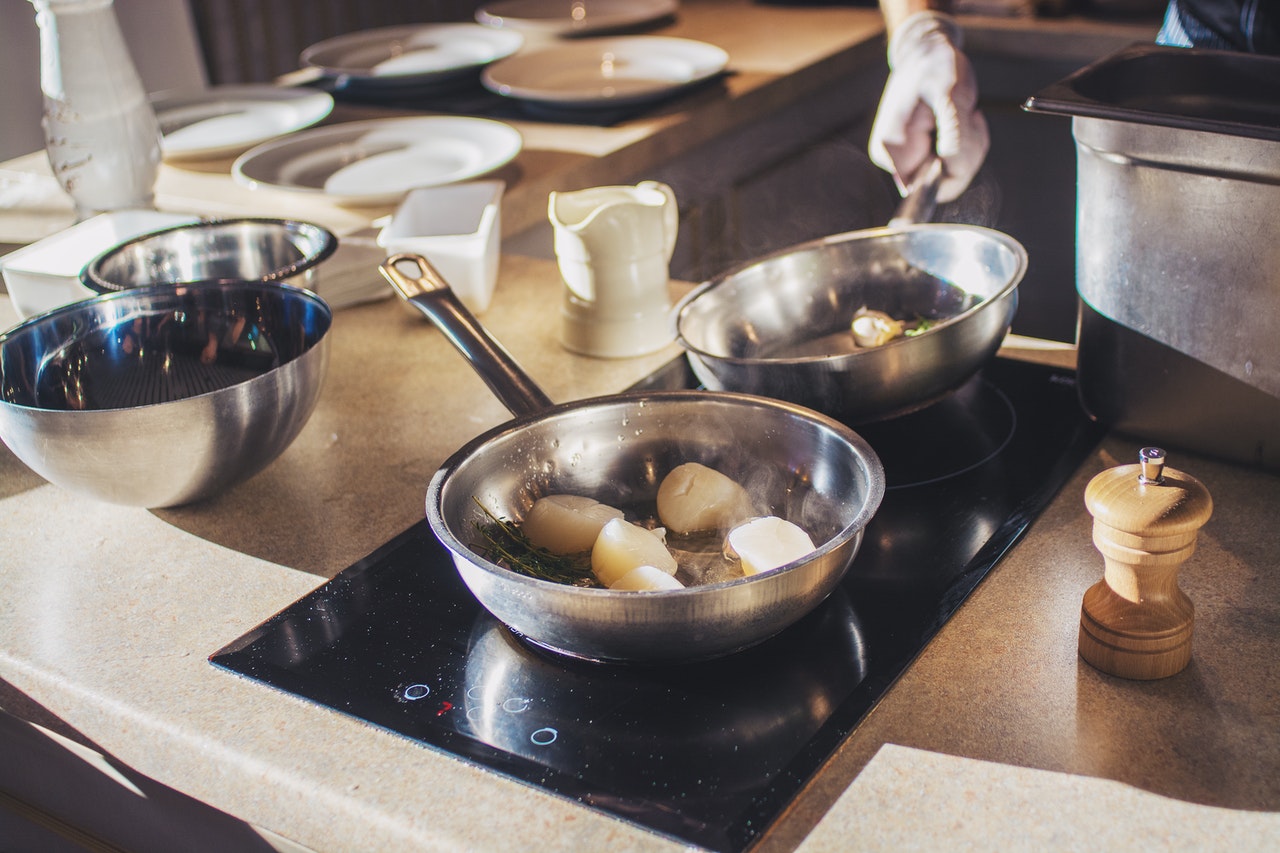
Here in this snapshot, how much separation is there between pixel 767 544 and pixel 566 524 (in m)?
0.14

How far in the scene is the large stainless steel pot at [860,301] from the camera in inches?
33.4

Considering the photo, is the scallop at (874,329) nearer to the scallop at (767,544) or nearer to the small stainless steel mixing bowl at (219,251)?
the scallop at (767,544)

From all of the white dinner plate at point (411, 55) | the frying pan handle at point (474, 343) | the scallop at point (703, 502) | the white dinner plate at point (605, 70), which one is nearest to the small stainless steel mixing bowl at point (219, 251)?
the frying pan handle at point (474, 343)

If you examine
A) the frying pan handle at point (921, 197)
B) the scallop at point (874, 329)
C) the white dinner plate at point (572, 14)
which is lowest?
the scallop at point (874, 329)

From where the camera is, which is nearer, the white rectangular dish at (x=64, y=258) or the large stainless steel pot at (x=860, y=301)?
the large stainless steel pot at (x=860, y=301)

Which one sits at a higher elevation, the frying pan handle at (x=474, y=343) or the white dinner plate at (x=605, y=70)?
the white dinner plate at (x=605, y=70)

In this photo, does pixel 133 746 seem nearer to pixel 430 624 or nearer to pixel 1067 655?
pixel 430 624

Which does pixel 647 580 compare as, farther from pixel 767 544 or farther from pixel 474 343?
pixel 474 343

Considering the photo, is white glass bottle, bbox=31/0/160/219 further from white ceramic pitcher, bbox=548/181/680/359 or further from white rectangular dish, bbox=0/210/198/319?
white ceramic pitcher, bbox=548/181/680/359

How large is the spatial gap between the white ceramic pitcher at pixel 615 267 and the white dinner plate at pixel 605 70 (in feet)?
2.38

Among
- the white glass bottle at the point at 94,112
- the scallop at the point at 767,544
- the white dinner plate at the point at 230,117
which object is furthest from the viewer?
the white dinner plate at the point at 230,117

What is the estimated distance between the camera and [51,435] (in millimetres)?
755

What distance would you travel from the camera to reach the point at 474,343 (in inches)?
33.1

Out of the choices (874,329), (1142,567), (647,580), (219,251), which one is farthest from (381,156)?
(1142,567)
